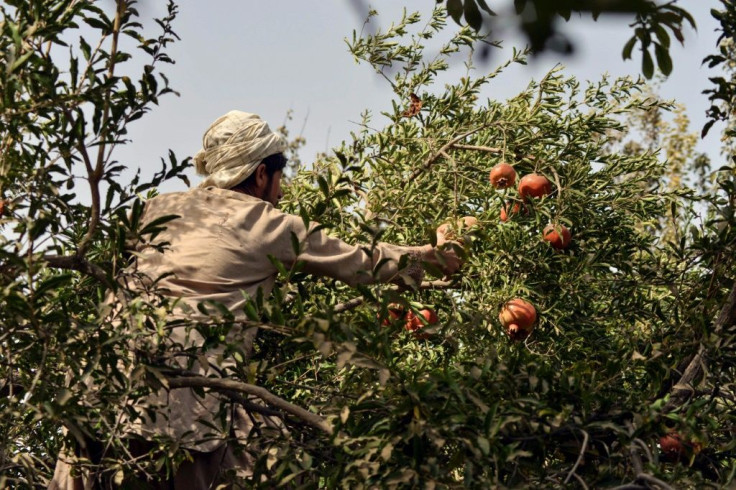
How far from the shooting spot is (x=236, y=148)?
11.4 ft

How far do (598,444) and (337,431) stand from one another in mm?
625

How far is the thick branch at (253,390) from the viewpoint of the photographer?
241 cm

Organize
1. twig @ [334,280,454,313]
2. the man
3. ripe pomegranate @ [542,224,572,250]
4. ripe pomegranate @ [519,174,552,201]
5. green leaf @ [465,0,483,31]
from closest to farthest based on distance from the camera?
green leaf @ [465,0,483,31]
the man
twig @ [334,280,454,313]
ripe pomegranate @ [542,224,572,250]
ripe pomegranate @ [519,174,552,201]

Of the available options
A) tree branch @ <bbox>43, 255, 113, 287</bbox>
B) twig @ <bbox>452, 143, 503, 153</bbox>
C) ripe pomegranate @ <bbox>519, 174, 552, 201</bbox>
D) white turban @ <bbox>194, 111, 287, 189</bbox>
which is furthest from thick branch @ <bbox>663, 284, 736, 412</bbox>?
white turban @ <bbox>194, 111, 287, 189</bbox>

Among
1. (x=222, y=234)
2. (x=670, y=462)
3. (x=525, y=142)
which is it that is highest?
(x=525, y=142)

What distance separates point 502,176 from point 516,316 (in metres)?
0.54

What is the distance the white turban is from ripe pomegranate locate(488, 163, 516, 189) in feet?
2.65

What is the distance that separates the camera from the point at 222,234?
10.5 ft

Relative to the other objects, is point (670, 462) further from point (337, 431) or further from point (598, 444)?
point (337, 431)

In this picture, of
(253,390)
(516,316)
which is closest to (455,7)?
(253,390)

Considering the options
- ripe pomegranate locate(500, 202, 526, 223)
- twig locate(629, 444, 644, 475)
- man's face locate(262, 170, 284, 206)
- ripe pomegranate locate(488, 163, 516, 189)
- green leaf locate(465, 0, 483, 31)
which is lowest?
twig locate(629, 444, 644, 475)

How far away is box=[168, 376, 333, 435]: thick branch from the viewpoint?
2.41 metres

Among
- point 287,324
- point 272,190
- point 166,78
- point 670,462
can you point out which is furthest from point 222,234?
point 670,462

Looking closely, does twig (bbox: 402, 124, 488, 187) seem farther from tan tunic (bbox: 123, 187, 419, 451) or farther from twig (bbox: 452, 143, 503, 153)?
tan tunic (bbox: 123, 187, 419, 451)
